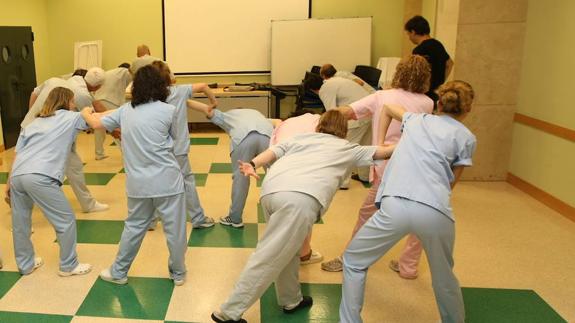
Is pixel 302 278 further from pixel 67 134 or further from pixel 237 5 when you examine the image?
pixel 237 5

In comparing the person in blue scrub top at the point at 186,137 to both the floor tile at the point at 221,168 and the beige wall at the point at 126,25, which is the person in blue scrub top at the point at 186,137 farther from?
the beige wall at the point at 126,25

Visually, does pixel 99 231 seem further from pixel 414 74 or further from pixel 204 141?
pixel 204 141

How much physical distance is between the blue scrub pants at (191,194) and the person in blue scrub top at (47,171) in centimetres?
88

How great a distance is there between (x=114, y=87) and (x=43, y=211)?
3006 mm

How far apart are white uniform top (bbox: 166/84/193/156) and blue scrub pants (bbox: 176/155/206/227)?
0.25ft

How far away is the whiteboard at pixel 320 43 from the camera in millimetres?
7359

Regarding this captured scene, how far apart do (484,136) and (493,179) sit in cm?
48

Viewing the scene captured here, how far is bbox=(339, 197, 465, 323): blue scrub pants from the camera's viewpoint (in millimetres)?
1963

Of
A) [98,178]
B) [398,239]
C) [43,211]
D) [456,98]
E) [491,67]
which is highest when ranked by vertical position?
[491,67]

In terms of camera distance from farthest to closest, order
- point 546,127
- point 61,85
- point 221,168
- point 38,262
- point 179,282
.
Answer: point 221,168 < point 546,127 < point 61,85 < point 38,262 < point 179,282

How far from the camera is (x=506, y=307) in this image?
8.55 ft

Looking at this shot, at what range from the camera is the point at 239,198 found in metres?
3.60

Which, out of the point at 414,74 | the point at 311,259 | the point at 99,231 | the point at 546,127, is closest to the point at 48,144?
the point at 99,231

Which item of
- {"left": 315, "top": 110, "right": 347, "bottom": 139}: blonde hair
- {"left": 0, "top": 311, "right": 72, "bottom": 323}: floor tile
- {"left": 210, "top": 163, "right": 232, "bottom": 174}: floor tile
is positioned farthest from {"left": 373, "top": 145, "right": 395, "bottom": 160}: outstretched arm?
{"left": 210, "top": 163, "right": 232, "bottom": 174}: floor tile
